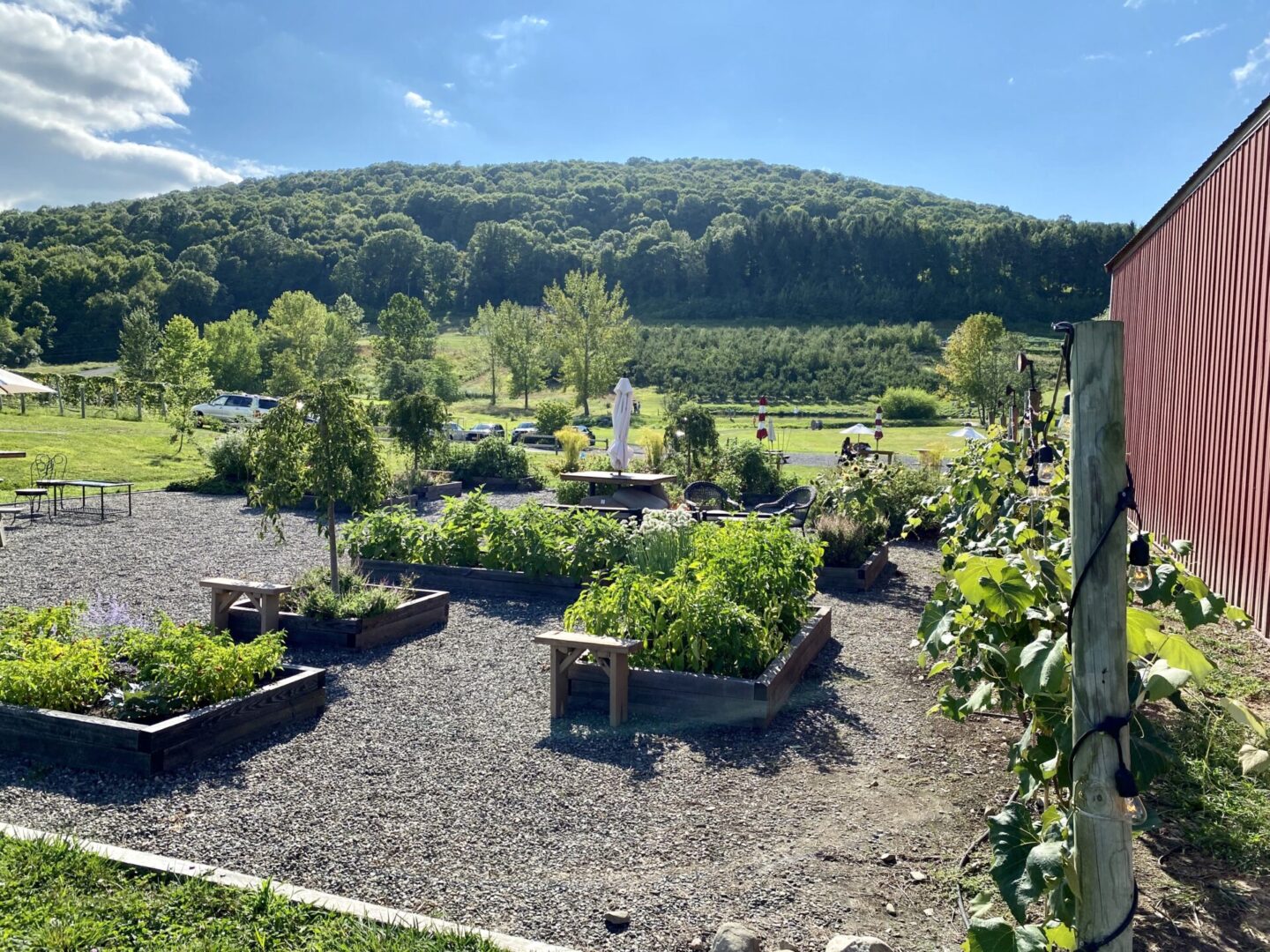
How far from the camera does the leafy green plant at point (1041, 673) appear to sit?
238cm

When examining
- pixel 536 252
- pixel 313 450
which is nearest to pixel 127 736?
pixel 313 450

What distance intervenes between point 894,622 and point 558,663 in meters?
3.73

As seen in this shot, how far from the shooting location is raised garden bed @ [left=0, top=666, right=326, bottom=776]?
15.1 feet

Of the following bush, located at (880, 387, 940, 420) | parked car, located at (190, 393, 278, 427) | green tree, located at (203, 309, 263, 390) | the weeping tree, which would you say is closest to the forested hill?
green tree, located at (203, 309, 263, 390)

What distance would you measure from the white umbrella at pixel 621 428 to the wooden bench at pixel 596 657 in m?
8.91

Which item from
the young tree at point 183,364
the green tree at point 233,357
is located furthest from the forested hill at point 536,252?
the young tree at point 183,364

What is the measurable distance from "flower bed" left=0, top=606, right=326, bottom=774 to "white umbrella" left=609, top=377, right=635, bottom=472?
921 centimetres

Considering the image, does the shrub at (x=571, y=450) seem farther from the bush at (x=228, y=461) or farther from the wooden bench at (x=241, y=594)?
the wooden bench at (x=241, y=594)

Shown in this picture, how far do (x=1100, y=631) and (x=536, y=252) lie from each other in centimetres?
10592

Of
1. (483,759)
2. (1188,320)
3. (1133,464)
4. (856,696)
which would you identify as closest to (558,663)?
(483,759)

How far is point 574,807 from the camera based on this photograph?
4332 mm

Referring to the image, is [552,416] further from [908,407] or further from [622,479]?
[908,407]

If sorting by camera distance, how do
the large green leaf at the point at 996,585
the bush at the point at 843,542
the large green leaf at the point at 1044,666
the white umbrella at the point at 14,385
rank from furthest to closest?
1. the white umbrella at the point at 14,385
2. the bush at the point at 843,542
3. the large green leaf at the point at 996,585
4. the large green leaf at the point at 1044,666

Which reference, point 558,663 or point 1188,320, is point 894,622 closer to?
point 558,663
